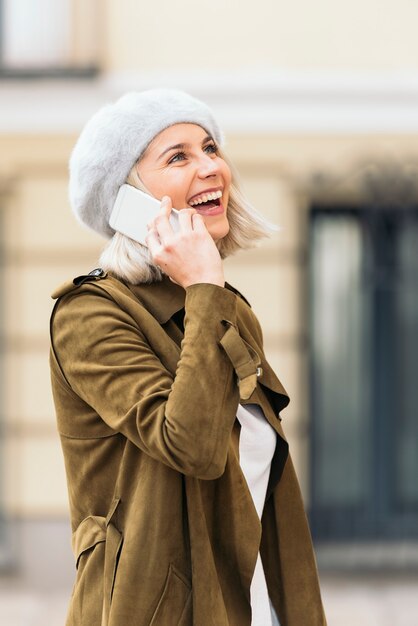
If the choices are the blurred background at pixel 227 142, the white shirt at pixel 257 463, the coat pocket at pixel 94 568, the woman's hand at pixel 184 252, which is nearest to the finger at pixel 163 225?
the woman's hand at pixel 184 252

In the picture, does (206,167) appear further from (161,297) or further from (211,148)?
(161,297)

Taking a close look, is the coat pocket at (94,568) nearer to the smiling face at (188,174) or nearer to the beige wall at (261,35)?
the smiling face at (188,174)

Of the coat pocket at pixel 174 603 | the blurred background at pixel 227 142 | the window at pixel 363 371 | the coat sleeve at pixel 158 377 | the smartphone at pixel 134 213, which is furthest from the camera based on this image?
the window at pixel 363 371

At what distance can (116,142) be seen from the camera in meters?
2.20

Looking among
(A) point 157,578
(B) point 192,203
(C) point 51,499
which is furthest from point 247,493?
(C) point 51,499

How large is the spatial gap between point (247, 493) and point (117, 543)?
0.25m

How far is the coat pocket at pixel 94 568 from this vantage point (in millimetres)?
2041

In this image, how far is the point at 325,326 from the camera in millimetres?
7145

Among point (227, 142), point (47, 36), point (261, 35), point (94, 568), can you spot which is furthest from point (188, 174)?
point (47, 36)

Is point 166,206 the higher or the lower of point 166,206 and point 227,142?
the higher

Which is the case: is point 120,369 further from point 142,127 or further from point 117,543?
point 142,127

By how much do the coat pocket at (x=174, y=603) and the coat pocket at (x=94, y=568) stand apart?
9cm

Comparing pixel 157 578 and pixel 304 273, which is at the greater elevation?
pixel 157 578

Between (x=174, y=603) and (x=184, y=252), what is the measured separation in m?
0.60
